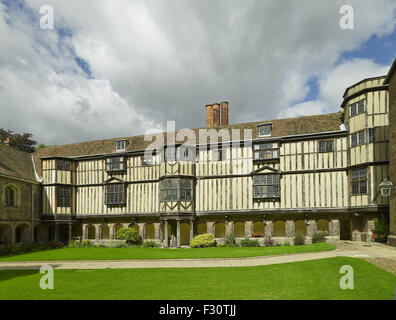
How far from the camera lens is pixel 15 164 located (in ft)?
96.1

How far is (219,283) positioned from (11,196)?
80.2ft

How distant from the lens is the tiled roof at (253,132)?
2569 cm

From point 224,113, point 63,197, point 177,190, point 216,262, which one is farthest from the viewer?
point 224,113

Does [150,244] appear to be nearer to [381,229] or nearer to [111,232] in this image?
[111,232]

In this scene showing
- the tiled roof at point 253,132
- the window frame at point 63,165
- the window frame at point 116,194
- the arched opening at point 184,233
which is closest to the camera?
the tiled roof at point 253,132

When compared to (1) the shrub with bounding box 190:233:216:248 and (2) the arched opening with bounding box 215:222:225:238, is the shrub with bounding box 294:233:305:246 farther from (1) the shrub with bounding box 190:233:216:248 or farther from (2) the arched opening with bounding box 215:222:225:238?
(2) the arched opening with bounding box 215:222:225:238

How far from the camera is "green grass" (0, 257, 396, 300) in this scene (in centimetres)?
906

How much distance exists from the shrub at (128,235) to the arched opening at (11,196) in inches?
389

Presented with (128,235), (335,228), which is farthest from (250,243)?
(128,235)

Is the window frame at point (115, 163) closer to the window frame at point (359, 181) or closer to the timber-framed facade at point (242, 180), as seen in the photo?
the timber-framed facade at point (242, 180)

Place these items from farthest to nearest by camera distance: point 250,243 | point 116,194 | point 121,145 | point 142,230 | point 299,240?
point 121,145 < point 116,194 < point 142,230 < point 250,243 < point 299,240
